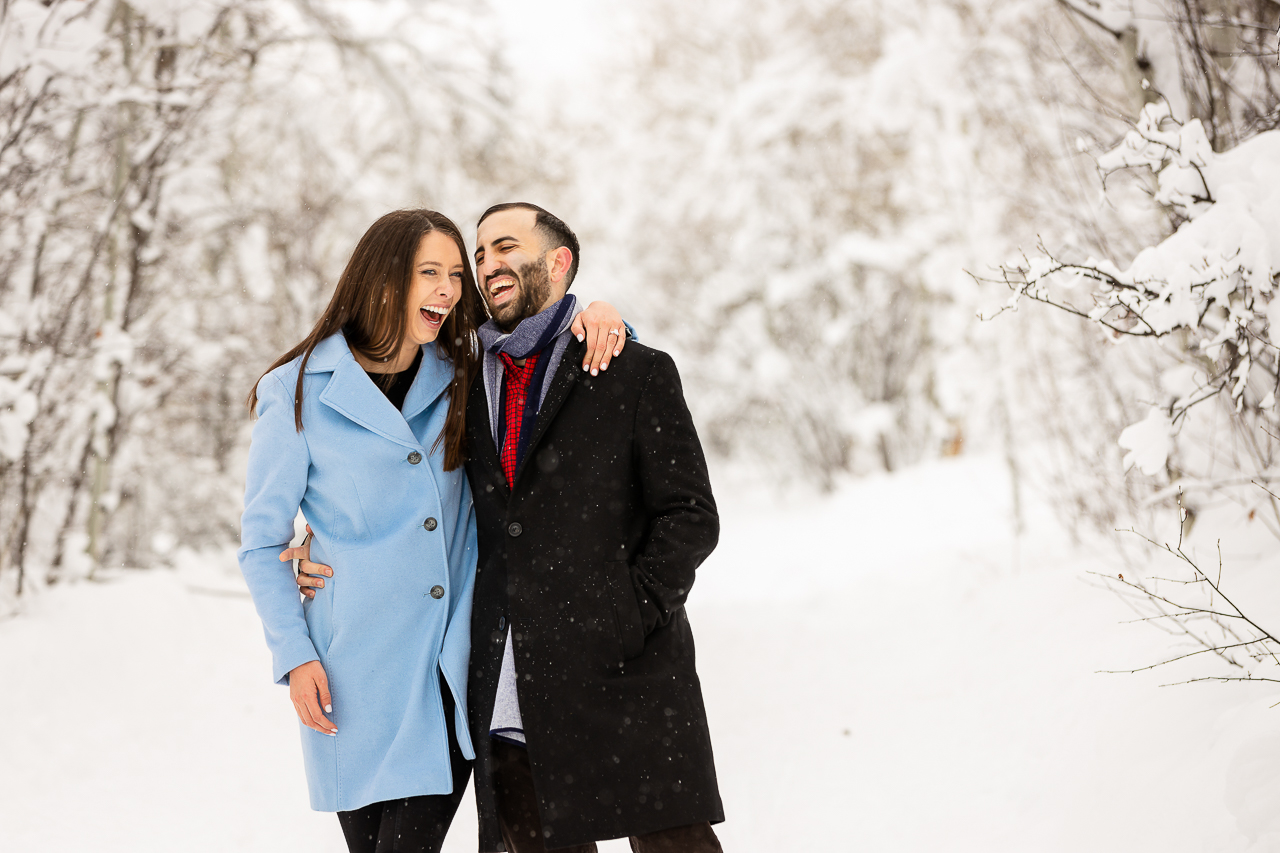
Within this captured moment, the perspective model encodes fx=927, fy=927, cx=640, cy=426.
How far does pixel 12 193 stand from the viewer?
16.1ft

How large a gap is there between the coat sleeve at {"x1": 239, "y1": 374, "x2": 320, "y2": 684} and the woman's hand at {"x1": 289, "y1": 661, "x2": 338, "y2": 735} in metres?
0.03

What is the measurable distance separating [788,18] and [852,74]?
151 cm

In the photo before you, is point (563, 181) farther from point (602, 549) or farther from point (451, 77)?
point (602, 549)

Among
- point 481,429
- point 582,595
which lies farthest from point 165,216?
point 582,595

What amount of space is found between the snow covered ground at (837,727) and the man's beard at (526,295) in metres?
2.23

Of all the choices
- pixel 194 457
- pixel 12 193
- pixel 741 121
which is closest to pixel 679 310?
pixel 741 121

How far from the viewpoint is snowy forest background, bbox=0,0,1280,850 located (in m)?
3.48

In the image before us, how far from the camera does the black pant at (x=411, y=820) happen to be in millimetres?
2201

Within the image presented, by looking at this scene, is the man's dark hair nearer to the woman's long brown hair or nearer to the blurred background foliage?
the woman's long brown hair

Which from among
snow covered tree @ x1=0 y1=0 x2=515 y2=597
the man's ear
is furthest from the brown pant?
snow covered tree @ x1=0 y1=0 x2=515 y2=597

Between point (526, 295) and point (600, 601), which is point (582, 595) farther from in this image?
point (526, 295)

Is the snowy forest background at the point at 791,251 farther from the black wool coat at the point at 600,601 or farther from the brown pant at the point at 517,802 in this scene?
the brown pant at the point at 517,802

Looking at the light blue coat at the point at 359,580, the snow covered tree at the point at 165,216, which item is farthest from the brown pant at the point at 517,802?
the snow covered tree at the point at 165,216

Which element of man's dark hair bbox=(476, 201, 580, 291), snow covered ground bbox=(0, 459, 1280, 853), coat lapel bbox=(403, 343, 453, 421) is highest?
man's dark hair bbox=(476, 201, 580, 291)
